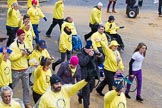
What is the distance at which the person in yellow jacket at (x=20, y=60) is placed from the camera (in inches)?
391

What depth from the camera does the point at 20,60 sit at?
1015 cm

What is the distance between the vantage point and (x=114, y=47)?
11.1 meters

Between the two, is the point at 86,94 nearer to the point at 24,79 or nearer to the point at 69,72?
the point at 69,72

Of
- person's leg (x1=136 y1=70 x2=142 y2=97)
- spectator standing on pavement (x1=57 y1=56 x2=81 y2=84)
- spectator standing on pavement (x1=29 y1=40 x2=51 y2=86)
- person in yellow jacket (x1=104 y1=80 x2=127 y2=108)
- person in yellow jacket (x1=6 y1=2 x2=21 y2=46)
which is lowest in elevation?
person's leg (x1=136 y1=70 x2=142 y2=97)

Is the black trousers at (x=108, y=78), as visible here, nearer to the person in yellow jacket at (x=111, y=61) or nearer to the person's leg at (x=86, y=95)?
the person in yellow jacket at (x=111, y=61)

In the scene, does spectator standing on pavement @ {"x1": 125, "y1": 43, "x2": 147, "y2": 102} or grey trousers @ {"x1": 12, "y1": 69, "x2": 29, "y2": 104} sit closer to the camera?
grey trousers @ {"x1": 12, "y1": 69, "x2": 29, "y2": 104}

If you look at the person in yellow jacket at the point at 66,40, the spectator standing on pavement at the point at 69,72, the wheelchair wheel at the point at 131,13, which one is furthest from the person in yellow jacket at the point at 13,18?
the wheelchair wheel at the point at 131,13

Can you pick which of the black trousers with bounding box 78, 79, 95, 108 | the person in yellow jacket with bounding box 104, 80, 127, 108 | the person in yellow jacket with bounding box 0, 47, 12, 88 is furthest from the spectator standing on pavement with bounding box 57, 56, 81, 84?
the person in yellow jacket with bounding box 104, 80, 127, 108

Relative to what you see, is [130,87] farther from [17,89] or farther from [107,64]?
[17,89]

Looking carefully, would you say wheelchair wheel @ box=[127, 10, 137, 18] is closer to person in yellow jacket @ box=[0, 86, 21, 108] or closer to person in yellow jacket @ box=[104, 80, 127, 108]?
person in yellow jacket @ box=[104, 80, 127, 108]

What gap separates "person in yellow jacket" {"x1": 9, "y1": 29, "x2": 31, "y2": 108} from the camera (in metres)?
9.92

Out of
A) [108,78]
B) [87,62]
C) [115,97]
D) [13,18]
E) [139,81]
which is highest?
[13,18]

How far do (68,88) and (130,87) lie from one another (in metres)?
4.85

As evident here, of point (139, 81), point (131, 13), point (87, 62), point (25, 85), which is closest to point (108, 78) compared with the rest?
point (139, 81)
